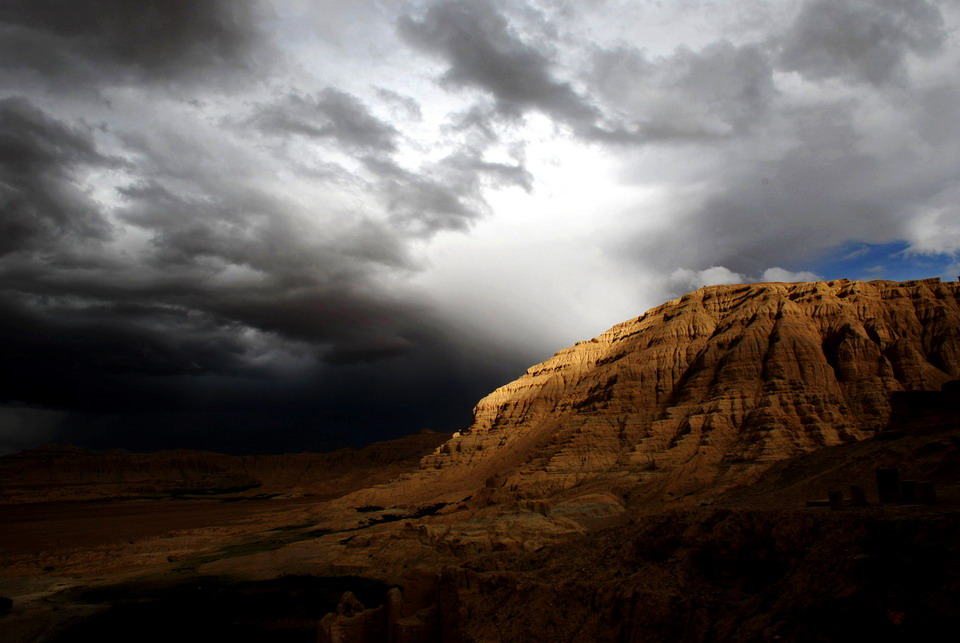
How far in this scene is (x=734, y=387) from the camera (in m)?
54.8

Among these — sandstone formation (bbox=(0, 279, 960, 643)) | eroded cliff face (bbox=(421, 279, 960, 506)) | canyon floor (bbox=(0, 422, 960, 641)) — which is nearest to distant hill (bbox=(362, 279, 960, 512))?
eroded cliff face (bbox=(421, 279, 960, 506))

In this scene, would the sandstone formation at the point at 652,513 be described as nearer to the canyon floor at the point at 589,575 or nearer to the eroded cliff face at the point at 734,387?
the canyon floor at the point at 589,575

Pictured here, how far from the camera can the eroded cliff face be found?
46938mm

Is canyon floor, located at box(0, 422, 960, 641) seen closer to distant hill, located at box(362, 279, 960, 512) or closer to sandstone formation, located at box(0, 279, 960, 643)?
sandstone formation, located at box(0, 279, 960, 643)

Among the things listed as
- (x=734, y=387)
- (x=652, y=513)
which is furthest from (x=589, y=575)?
(x=734, y=387)

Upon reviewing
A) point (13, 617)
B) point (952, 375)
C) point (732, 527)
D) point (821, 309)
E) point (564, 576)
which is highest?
point (821, 309)

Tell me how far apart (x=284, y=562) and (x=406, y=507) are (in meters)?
29.1

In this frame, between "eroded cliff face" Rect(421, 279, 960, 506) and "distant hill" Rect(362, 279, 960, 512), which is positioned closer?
"distant hill" Rect(362, 279, 960, 512)

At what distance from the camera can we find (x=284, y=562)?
3844 cm

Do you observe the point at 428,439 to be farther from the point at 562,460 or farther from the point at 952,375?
the point at 952,375

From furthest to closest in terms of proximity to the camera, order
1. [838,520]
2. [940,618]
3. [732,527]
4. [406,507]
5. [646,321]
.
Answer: [646,321] < [406,507] < [732,527] < [838,520] < [940,618]

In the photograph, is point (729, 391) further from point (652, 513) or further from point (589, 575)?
point (589, 575)

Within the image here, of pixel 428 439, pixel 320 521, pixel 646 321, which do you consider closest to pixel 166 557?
pixel 320 521

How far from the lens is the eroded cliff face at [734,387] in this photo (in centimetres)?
4694
